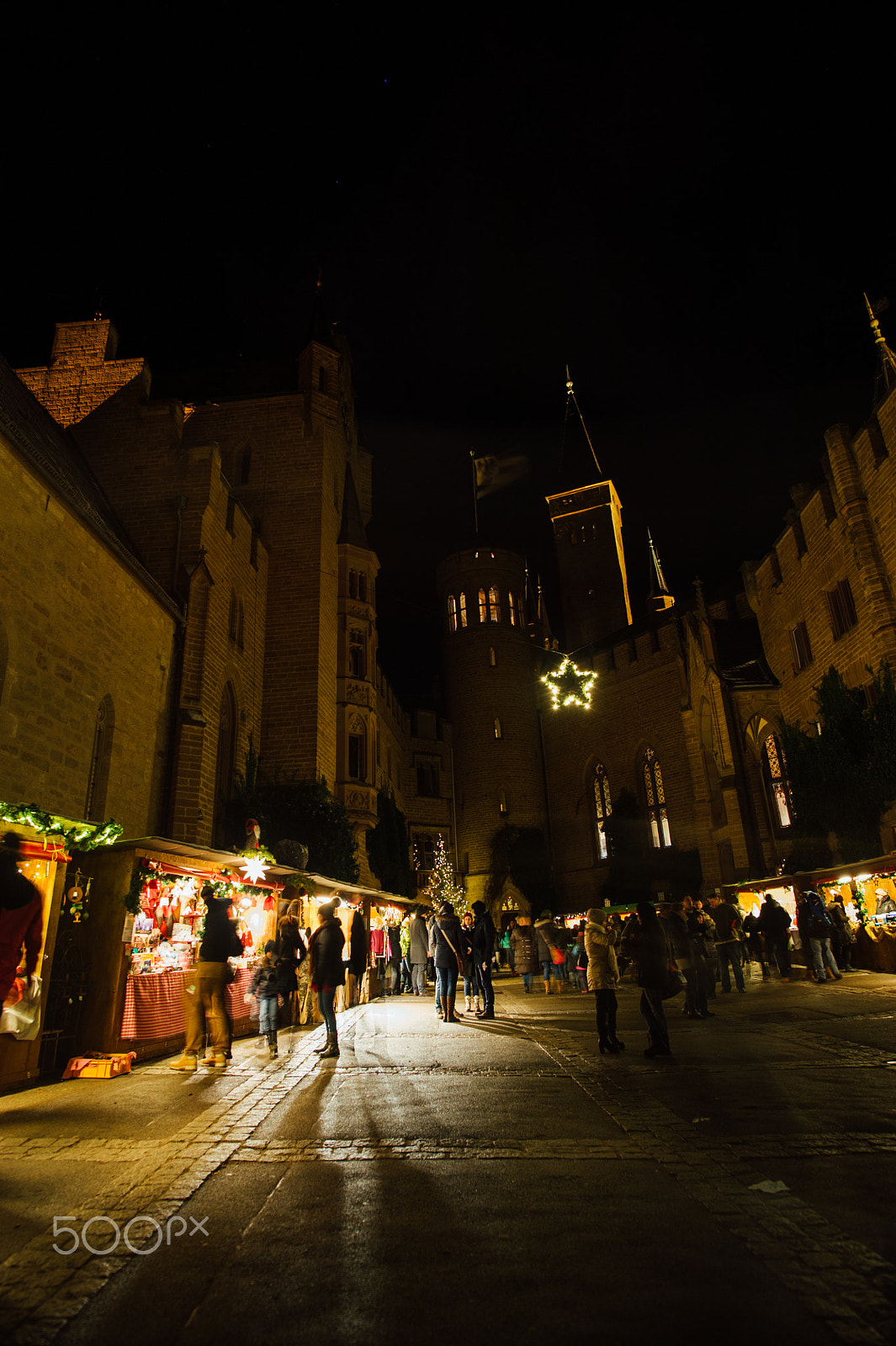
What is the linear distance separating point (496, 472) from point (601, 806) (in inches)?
851

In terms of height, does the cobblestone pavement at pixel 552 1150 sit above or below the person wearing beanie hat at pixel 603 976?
below

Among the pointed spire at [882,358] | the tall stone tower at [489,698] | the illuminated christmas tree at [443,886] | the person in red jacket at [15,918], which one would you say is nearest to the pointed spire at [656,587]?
the tall stone tower at [489,698]

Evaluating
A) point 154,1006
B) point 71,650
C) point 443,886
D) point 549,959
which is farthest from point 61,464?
point 443,886

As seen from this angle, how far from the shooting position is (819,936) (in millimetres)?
13336

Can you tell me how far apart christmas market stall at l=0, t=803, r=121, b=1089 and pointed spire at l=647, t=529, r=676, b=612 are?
46132 mm

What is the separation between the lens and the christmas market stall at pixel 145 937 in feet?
24.8

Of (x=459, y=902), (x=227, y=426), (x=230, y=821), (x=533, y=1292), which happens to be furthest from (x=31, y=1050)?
(x=459, y=902)

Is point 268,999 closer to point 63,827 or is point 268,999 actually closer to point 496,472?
point 63,827

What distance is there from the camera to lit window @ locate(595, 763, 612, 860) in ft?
118

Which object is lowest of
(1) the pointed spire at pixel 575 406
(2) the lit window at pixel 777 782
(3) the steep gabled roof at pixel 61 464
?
(2) the lit window at pixel 777 782

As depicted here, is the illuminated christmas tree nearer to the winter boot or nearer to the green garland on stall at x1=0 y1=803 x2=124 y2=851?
the winter boot

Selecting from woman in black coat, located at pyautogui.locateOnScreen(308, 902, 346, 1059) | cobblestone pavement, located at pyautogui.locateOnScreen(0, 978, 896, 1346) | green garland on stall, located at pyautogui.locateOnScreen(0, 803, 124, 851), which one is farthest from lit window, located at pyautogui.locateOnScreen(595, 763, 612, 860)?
green garland on stall, located at pyautogui.locateOnScreen(0, 803, 124, 851)

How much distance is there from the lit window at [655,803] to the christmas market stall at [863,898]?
1646 cm

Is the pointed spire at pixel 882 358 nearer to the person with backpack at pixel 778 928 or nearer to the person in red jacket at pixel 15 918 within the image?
the person with backpack at pixel 778 928
